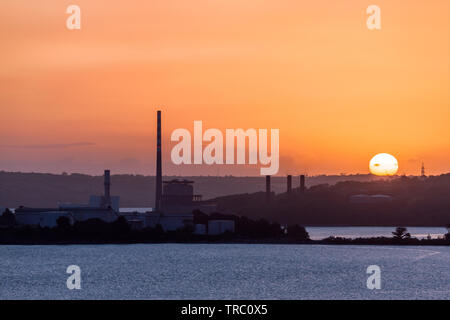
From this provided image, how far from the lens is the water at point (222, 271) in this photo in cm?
6272

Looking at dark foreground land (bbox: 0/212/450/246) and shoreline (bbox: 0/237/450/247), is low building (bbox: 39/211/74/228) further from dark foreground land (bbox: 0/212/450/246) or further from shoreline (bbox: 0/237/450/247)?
shoreline (bbox: 0/237/450/247)

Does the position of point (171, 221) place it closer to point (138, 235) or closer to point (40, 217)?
point (138, 235)

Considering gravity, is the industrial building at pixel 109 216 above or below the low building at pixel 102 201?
below

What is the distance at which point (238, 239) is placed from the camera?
122938 millimetres

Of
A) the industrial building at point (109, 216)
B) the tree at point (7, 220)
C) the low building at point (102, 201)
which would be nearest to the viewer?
the industrial building at point (109, 216)

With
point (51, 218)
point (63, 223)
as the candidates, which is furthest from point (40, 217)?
point (63, 223)

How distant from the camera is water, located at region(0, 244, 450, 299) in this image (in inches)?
2469

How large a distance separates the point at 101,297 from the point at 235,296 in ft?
29.9

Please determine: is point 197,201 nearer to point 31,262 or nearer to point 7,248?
point 7,248

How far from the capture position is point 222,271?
279 ft

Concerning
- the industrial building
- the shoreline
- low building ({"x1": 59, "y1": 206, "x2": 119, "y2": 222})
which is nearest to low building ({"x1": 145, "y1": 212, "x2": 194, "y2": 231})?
the industrial building

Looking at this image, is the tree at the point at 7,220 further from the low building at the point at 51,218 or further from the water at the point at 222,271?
the low building at the point at 51,218

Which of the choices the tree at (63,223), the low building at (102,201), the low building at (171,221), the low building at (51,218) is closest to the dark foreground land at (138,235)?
the tree at (63,223)

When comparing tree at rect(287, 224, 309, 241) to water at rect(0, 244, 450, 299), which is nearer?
water at rect(0, 244, 450, 299)
